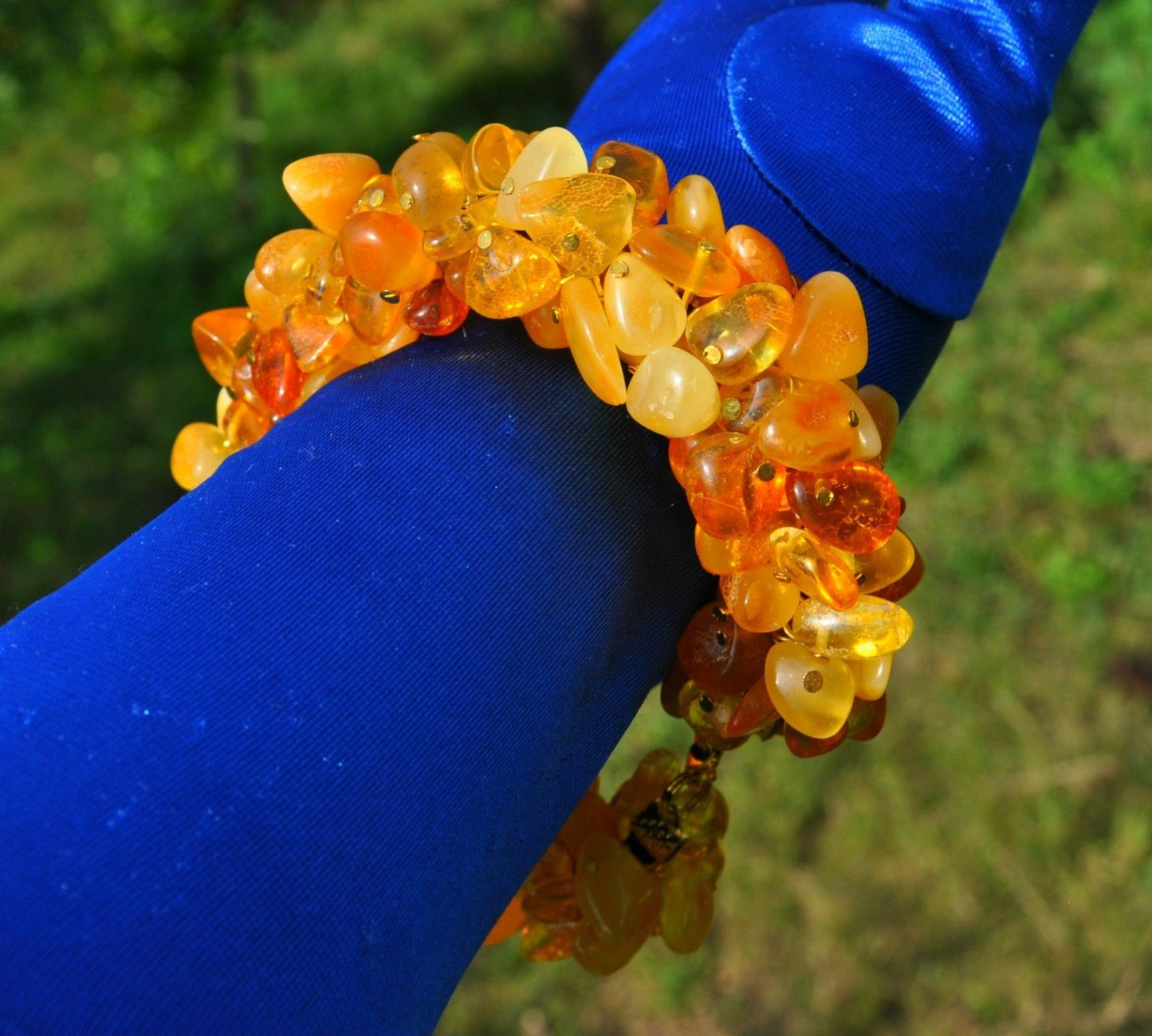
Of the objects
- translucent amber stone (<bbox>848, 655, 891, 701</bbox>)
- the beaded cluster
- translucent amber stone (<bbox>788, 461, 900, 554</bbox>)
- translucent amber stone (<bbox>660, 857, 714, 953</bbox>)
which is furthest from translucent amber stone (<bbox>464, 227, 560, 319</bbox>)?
translucent amber stone (<bbox>660, 857, 714, 953</bbox>)

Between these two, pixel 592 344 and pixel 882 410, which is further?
pixel 882 410

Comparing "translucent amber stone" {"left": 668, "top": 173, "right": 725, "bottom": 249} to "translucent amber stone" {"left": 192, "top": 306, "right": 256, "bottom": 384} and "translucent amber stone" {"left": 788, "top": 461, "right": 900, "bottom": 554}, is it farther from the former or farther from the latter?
"translucent amber stone" {"left": 192, "top": 306, "right": 256, "bottom": 384}

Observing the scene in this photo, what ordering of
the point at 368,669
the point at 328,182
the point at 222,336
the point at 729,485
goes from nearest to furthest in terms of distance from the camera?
the point at 368,669, the point at 729,485, the point at 328,182, the point at 222,336

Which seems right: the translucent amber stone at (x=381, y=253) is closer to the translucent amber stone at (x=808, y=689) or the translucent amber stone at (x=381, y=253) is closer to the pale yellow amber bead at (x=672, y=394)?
the pale yellow amber bead at (x=672, y=394)

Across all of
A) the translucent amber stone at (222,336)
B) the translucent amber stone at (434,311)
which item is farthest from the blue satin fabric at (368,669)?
the translucent amber stone at (222,336)

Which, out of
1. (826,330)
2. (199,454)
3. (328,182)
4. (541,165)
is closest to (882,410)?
(826,330)

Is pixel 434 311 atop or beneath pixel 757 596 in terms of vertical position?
atop

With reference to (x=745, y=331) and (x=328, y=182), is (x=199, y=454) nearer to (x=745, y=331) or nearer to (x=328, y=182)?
(x=328, y=182)
